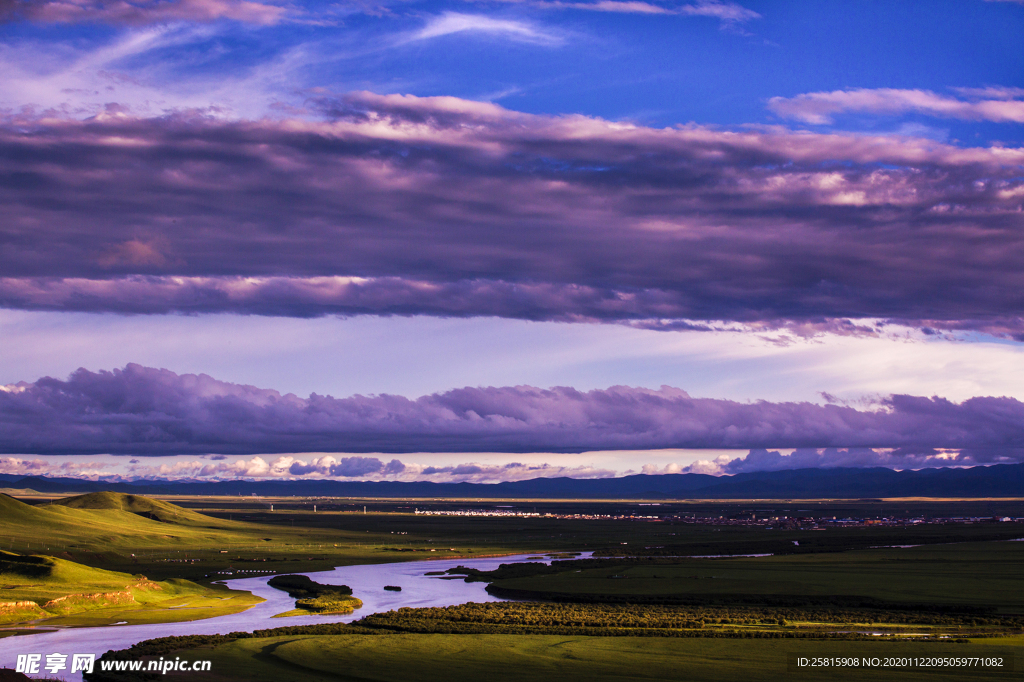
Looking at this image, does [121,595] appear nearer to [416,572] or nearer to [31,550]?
[416,572]

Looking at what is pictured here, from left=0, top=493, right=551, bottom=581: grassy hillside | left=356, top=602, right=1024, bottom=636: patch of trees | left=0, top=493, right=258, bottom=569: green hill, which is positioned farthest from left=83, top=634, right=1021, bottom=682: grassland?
left=0, top=493, right=258, bottom=569: green hill

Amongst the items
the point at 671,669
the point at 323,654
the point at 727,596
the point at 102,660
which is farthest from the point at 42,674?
the point at 727,596

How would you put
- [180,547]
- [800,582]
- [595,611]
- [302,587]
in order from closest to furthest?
[595,611] → [800,582] → [302,587] → [180,547]

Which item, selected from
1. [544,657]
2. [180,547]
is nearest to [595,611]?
[544,657]

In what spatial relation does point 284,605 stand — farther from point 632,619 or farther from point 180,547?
point 180,547

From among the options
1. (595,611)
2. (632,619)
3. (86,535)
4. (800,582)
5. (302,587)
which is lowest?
(86,535)

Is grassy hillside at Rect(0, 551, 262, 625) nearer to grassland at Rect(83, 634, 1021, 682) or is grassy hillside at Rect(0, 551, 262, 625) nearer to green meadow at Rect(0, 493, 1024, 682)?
green meadow at Rect(0, 493, 1024, 682)
